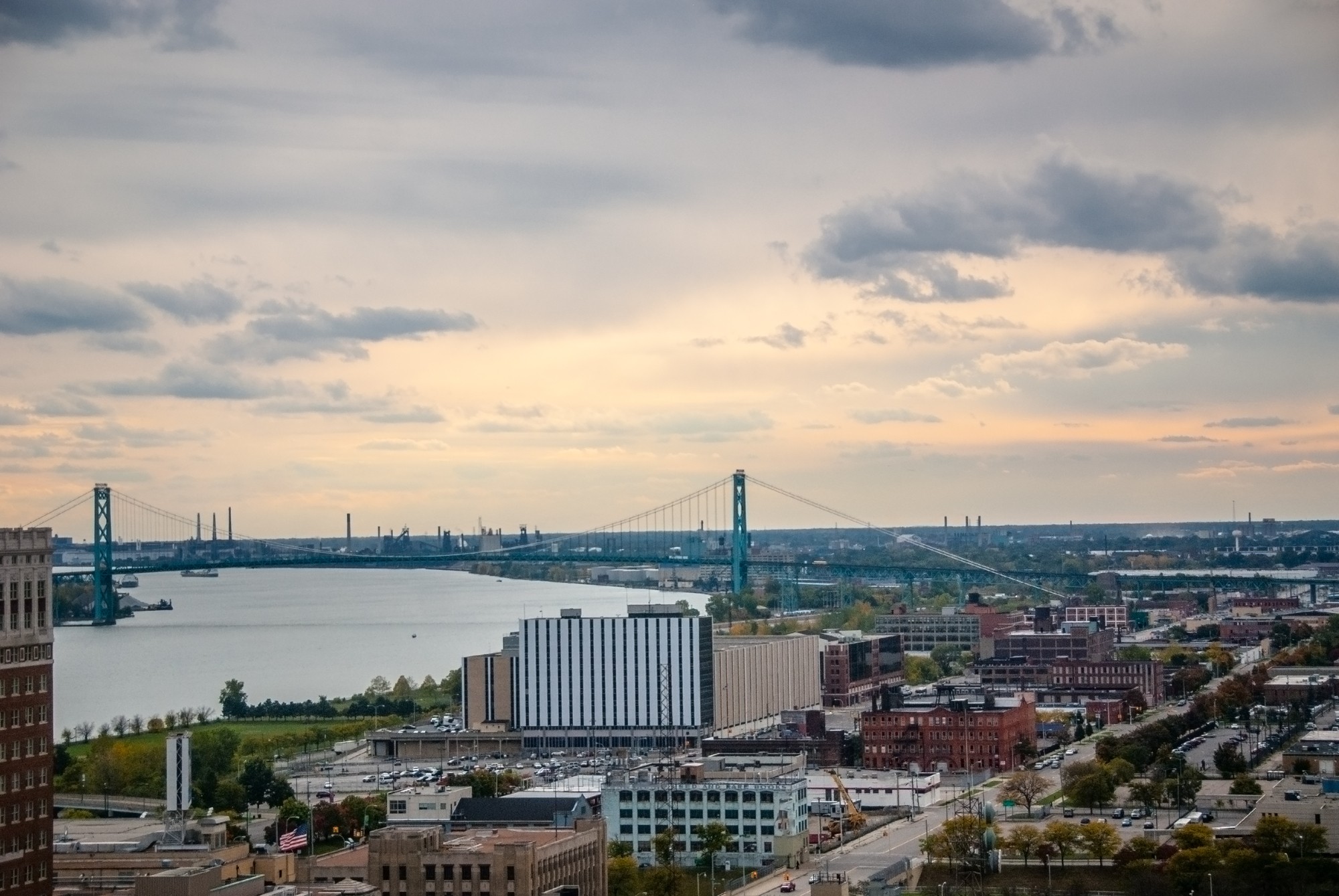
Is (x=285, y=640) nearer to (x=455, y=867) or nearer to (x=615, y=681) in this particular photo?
(x=615, y=681)

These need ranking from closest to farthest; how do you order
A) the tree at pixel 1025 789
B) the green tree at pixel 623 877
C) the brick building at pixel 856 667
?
1. the green tree at pixel 623 877
2. the tree at pixel 1025 789
3. the brick building at pixel 856 667

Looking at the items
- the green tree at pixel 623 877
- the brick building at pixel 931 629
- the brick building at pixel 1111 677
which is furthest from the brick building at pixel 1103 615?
the green tree at pixel 623 877

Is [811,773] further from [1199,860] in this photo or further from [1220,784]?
[1199,860]

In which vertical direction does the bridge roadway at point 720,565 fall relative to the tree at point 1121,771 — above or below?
above

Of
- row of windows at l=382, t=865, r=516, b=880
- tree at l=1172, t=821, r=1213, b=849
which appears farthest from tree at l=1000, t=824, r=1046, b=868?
row of windows at l=382, t=865, r=516, b=880

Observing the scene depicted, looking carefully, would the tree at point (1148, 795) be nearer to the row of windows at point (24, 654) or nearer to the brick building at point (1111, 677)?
the brick building at point (1111, 677)

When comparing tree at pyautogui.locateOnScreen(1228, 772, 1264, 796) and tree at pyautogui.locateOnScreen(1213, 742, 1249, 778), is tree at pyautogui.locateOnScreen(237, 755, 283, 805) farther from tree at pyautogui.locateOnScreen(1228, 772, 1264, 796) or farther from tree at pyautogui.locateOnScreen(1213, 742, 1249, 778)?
tree at pyautogui.locateOnScreen(1213, 742, 1249, 778)
